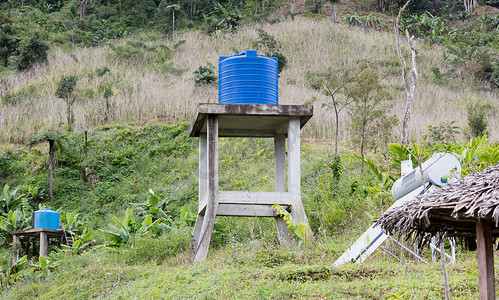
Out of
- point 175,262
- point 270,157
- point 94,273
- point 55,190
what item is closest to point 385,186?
point 175,262

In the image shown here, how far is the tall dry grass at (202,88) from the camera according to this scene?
13438mm

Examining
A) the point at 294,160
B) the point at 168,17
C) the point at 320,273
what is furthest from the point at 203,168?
the point at 168,17

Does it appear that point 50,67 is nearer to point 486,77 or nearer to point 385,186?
point 385,186

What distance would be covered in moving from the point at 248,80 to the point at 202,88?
9057 mm

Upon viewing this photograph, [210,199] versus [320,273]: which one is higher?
[210,199]

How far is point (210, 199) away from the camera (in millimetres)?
5859

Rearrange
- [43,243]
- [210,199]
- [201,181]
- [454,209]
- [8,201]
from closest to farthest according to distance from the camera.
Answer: [454,209], [210,199], [201,181], [43,243], [8,201]

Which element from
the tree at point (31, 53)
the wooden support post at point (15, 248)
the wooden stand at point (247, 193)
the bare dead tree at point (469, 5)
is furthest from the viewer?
the bare dead tree at point (469, 5)

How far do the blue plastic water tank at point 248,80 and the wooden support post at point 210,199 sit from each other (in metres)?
0.37

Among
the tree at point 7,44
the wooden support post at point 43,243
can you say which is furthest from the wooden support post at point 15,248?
the tree at point 7,44

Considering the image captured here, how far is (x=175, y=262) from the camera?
6.11 meters

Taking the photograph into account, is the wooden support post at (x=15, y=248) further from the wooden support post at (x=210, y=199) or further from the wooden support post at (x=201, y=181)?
the wooden support post at (x=210, y=199)

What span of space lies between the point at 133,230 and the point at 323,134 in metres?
5.66

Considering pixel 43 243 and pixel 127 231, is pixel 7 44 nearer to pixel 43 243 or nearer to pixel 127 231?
pixel 43 243
